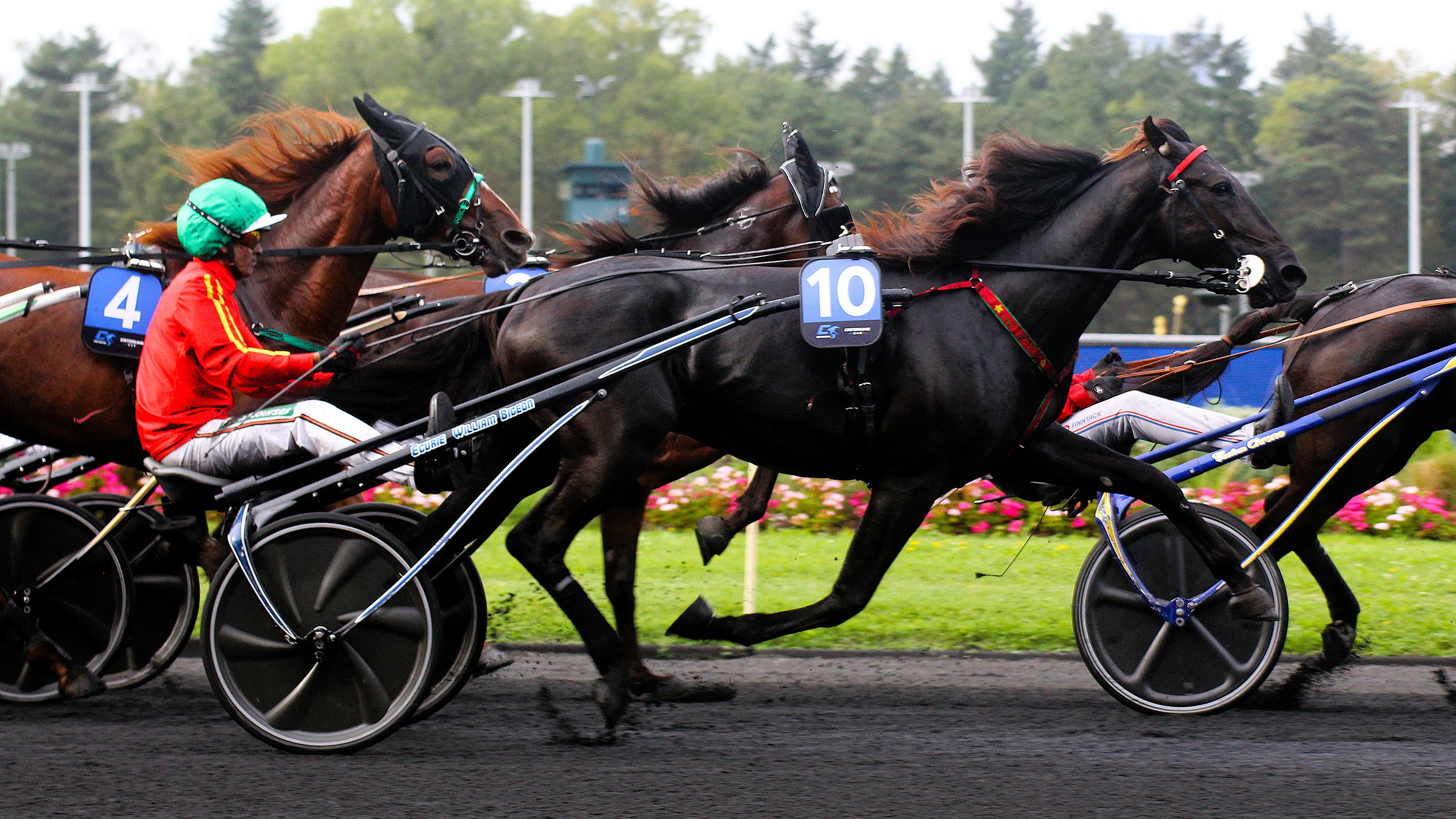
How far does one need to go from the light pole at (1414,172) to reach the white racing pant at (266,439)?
27.1 metres

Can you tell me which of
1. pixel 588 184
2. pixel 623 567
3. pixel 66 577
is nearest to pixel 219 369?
pixel 66 577

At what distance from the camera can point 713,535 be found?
5754mm

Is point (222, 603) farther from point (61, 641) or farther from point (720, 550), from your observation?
point (720, 550)

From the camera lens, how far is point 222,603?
4.27 meters

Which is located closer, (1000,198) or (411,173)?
(1000,198)

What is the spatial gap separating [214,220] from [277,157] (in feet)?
3.94

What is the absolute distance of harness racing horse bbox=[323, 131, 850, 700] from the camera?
5023 millimetres

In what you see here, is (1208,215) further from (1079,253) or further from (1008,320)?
(1008,320)

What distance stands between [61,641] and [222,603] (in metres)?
1.23

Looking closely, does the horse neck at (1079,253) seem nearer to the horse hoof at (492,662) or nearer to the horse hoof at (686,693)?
the horse hoof at (686,693)

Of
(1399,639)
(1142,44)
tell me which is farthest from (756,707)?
(1142,44)

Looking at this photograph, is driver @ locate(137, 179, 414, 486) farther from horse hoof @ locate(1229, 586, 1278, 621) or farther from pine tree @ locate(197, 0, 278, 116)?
pine tree @ locate(197, 0, 278, 116)

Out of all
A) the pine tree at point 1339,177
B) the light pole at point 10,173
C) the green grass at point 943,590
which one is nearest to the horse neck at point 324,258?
the green grass at point 943,590

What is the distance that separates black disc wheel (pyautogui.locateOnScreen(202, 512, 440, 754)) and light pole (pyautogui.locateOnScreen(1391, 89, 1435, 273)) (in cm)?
2728
